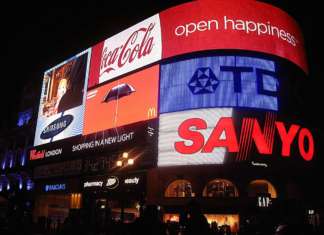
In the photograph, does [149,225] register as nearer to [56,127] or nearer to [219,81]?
[219,81]

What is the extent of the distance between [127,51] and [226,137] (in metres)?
12.2

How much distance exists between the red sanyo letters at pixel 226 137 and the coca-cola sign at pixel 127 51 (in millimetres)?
6514

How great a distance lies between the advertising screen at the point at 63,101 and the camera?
34.8 m

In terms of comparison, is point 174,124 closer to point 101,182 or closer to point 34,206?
point 101,182

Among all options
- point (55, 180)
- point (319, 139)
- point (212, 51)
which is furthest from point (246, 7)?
point (55, 180)

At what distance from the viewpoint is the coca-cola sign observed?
97.2 feet

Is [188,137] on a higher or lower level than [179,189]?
higher

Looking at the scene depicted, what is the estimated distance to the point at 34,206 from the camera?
127ft

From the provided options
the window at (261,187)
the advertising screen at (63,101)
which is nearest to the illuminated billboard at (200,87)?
the advertising screen at (63,101)

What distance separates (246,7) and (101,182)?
56.7 ft

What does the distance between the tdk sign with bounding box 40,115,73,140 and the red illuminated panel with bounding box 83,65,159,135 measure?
2867 millimetres

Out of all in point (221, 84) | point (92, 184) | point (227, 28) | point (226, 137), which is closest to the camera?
point (226, 137)

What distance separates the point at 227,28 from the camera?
27.5 metres

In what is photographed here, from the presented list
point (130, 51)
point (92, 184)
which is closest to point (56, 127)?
point (92, 184)
